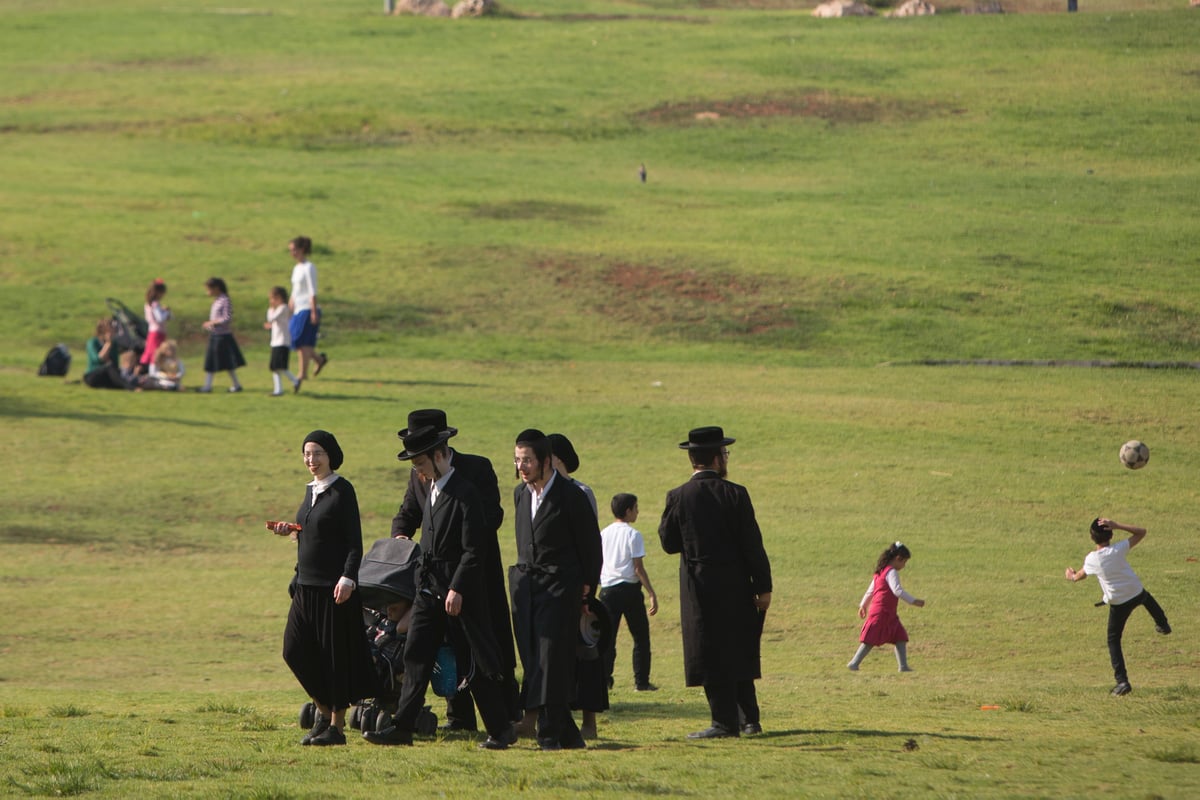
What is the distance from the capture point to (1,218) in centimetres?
3831

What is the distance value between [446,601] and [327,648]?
32.7 inches

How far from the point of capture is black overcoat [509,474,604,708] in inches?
373

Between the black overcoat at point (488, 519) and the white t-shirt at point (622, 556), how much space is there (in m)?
2.72

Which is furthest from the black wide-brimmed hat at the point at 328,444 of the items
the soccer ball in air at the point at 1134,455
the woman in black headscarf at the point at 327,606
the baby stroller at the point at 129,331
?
the baby stroller at the point at 129,331

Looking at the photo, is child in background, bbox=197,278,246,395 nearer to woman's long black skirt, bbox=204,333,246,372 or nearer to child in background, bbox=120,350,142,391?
woman's long black skirt, bbox=204,333,246,372

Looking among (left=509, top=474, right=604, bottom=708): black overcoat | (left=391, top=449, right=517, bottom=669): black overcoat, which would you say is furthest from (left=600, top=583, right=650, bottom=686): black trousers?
(left=509, top=474, right=604, bottom=708): black overcoat

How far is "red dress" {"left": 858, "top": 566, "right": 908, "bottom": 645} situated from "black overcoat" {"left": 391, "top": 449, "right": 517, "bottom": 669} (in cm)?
449

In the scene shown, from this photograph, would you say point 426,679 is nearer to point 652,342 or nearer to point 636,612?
point 636,612

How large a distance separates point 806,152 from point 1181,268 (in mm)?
Result: 16212

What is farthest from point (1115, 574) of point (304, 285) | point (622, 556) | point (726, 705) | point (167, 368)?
point (167, 368)

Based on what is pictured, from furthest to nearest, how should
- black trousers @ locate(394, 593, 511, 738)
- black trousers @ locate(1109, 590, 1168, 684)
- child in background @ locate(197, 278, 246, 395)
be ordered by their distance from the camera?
child in background @ locate(197, 278, 246, 395), black trousers @ locate(1109, 590, 1168, 684), black trousers @ locate(394, 593, 511, 738)

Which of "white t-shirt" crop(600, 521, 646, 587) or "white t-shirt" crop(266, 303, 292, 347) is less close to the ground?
"white t-shirt" crop(266, 303, 292, 347)

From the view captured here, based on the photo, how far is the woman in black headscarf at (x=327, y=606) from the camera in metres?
9.48

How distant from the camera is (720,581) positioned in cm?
1011
